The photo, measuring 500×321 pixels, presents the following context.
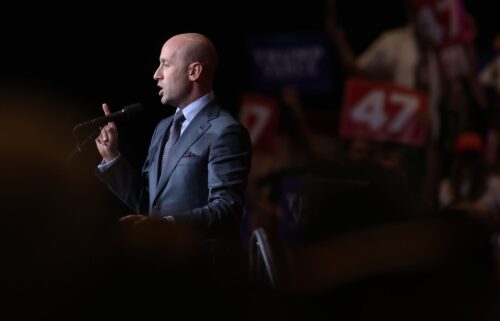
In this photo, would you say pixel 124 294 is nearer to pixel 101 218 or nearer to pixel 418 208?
pixel 101 218

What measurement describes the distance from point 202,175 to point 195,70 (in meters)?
0.27

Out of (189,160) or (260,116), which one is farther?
(260,116)

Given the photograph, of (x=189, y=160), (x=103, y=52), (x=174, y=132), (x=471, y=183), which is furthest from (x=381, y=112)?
(x=189, y=160)

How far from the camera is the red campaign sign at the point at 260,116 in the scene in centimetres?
607

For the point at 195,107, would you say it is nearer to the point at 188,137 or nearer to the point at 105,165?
the point at 188,137

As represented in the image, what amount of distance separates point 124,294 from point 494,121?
254 inches

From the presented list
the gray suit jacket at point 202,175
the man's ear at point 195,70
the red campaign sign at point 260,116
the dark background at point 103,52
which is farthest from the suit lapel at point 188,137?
the red campaign sign at point 260,116

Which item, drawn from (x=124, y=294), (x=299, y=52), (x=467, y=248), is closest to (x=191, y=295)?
(x=124, y=294)

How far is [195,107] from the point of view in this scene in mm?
2209

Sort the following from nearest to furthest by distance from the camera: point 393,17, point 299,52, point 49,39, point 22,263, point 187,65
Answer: point 22,263 → point 187,65 → point 49,39 → point 299,52 → point 393,17

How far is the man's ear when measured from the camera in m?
2.13

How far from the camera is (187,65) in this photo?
6.99 ft

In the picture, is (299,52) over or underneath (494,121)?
over

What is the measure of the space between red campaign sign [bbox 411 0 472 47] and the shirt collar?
5116 millimetres
